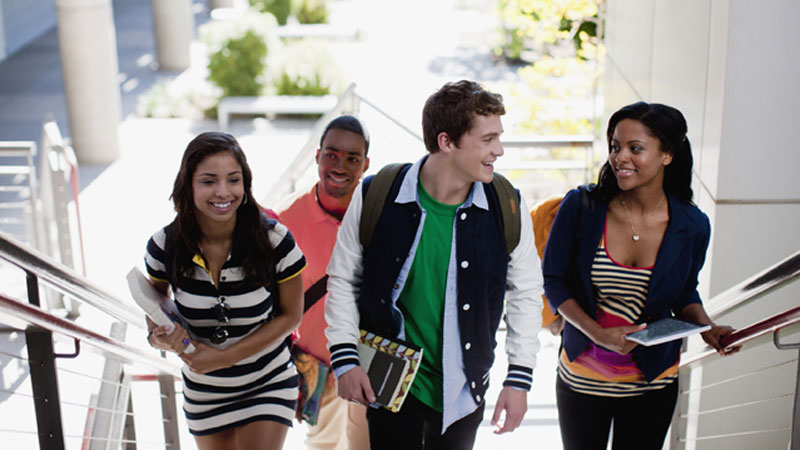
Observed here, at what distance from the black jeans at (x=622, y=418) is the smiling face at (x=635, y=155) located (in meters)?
0.83

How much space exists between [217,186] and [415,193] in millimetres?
779

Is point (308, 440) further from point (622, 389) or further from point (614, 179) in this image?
point (614, 179)

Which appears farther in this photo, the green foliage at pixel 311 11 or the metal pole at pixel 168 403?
the green foliage at pixel 311 11

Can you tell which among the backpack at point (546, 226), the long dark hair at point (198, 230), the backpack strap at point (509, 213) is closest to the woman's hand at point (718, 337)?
the backpack at point (546, 226)

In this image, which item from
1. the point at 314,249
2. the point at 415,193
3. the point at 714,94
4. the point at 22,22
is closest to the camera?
the point at 415,193

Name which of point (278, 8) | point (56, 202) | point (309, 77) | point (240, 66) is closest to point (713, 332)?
point (56, 202)

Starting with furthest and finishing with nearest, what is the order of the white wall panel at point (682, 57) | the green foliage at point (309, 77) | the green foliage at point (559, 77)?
1. the green foliage at point (309, 77)
2. the green foliage at point (559, 77)
3. the white wall panel at point (682, 57)

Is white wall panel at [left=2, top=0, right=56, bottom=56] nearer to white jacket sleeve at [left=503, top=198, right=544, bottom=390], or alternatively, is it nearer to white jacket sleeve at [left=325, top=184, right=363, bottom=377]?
white jacket sleeve at [left=325, top=184, right=363, bottom=377]

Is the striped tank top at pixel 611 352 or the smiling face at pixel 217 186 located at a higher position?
the smiling face at pixel 217 186

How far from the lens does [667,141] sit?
10.8 ft

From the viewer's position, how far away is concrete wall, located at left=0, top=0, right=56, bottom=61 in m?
21.4

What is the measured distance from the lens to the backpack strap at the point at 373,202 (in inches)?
120

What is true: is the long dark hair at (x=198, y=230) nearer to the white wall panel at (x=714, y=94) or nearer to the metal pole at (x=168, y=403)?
the metal pole at (x=168, y=403)

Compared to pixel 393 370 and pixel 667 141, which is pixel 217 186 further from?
pixel 667 141
